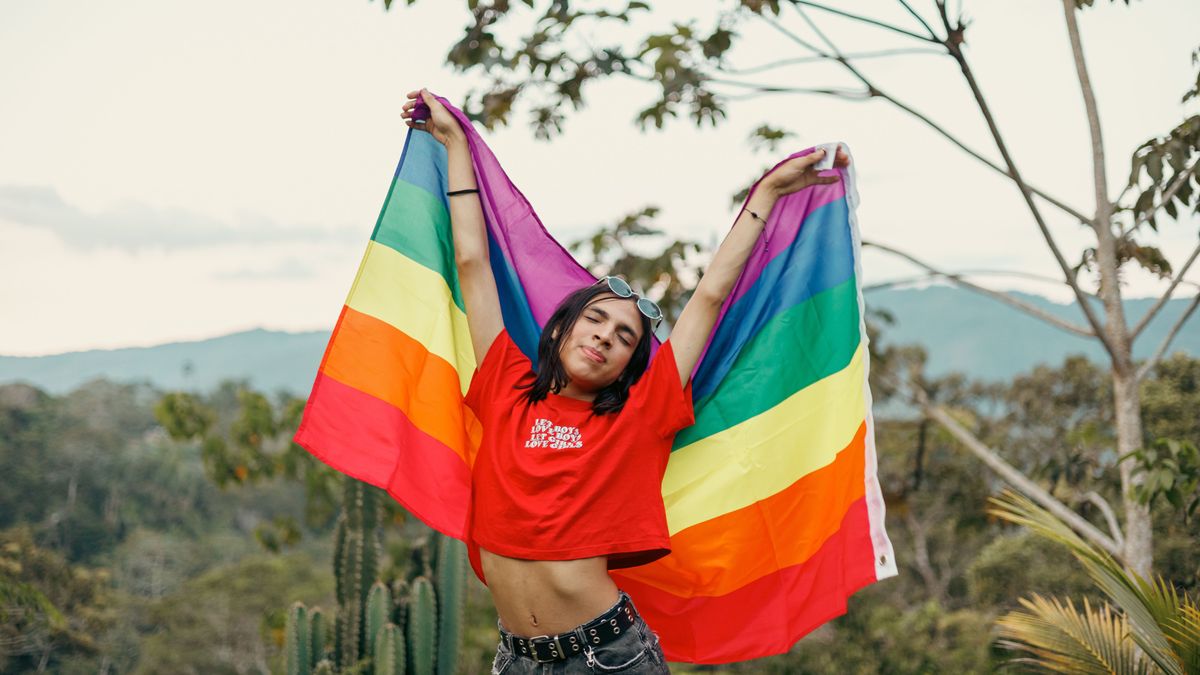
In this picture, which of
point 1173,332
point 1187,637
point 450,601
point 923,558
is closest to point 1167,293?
point 1173,332

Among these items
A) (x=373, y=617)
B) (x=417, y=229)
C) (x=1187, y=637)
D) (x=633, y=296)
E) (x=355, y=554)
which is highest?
Answer: (x=417, y=229)

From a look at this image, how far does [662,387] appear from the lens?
294 centimetres

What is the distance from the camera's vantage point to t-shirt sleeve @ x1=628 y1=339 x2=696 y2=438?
2.91 meters

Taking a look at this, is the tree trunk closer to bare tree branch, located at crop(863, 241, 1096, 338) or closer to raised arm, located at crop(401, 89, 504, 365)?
bare tree branch, located at crop(863, 241, 1096, 338)

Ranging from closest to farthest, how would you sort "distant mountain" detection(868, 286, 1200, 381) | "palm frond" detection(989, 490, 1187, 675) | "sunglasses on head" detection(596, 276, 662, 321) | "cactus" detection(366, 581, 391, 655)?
"sunglasses on head" detection(596, 276, 662, 321) < "palm frond" detection(989, 490, 1187, 675) < "cactus" detection(366, 581, 391, 655) < "distant mountain" detection(868, 286, 1200, 381)

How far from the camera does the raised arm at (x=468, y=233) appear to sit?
3.17 m

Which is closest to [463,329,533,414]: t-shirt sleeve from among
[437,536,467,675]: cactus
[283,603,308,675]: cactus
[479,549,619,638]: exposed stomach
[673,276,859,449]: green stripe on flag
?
[479,549,619,638]: exposed stomach

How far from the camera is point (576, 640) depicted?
2.69 m

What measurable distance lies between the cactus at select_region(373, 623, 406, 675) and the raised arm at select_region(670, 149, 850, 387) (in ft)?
12.1

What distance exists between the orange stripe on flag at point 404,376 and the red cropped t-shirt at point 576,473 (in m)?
0.35

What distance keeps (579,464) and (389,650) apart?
3.83 meters

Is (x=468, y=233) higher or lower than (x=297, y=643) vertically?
higher

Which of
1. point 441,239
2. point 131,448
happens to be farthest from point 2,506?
point 441,239

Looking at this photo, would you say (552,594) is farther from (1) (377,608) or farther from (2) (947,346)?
(2) (947,346)
